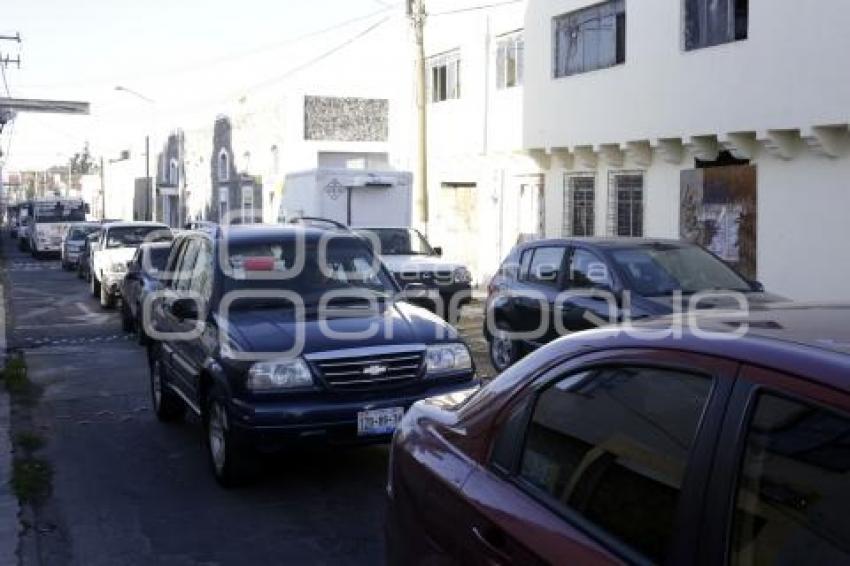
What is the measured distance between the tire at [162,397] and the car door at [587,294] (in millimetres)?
3702

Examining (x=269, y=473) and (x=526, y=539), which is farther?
(x=269, y=473)

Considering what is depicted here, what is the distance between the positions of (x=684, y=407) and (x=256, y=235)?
18.3 feet

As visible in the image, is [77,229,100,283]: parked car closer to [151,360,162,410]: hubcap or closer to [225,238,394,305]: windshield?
[151,360,162,410]: hubcap

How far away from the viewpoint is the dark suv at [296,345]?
6.04 metres

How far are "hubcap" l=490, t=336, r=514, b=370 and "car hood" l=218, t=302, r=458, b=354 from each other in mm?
3664

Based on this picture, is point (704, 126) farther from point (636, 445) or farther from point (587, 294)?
point (636, 445)

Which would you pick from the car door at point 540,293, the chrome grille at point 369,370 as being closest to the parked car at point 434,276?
the car door at point 540,293

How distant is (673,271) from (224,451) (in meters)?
4.77

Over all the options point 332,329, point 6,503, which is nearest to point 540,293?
point 332,329

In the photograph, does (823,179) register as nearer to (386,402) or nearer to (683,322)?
(386,402)

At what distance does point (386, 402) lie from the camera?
6121 millimetres

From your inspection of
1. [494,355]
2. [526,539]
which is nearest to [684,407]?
[526,539]

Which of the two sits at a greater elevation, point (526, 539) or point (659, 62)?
point (659, 62)

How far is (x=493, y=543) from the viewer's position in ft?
8.82
